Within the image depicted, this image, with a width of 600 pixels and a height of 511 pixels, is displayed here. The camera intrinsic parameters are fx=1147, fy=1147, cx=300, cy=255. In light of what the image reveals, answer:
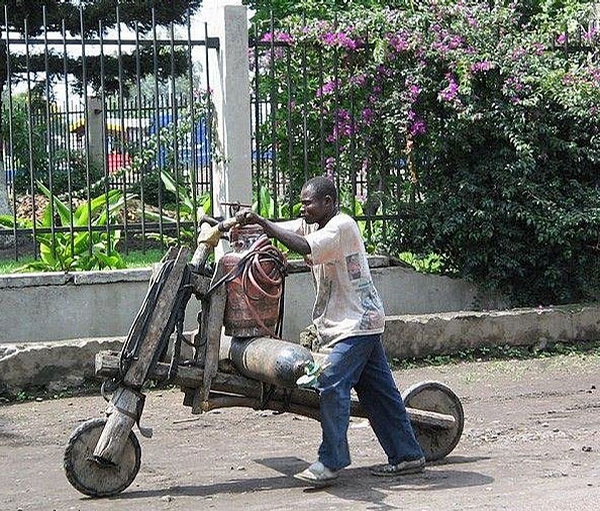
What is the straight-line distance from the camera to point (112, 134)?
592 inches

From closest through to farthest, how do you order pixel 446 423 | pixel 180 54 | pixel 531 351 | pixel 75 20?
1. pixel 446 423
2. pixel 531 351
3. pixel 180 54
4. pixel 75 20

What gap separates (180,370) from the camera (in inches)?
233

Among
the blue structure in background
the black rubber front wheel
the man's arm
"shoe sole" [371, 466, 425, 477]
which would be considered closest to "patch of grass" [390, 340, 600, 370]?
the blue structure in background

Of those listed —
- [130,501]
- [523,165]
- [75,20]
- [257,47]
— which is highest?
[75,20]

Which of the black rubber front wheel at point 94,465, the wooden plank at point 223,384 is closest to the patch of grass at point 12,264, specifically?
the wooden plank at point 223,384

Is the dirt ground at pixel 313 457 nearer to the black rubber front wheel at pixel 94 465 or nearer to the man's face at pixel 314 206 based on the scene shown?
the black rubber front wheel at pixel 94 465

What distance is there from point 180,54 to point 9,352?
5.39m

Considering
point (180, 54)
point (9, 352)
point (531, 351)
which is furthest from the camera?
point (180, 54)

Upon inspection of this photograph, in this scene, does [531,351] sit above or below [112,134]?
below

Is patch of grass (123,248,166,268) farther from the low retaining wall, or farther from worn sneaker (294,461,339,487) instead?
worn sneaker (294,461,339,487)

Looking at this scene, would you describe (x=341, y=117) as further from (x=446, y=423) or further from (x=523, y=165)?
(x=446, y=423)

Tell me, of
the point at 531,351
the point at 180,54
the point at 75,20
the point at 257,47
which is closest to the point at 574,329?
the point at 531,351

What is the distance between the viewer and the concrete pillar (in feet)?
33.0

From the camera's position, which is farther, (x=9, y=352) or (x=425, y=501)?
(x=9, y=352)
